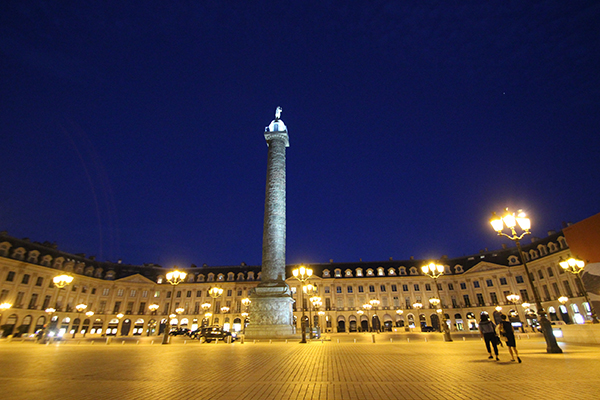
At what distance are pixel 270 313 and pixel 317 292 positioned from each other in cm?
3242

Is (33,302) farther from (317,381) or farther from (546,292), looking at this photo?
(546,292)

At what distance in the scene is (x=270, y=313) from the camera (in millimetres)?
26641

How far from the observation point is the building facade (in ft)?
150

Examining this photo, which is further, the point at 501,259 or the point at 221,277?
the point at 221,277

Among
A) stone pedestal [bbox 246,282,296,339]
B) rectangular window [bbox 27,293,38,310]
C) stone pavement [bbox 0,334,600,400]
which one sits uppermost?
rectangular window [bbox 27,293,38,310]

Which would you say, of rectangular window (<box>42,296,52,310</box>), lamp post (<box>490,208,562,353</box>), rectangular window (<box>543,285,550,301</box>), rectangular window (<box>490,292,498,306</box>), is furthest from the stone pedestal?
rectangular window (<box>490,292,498,306</box>)

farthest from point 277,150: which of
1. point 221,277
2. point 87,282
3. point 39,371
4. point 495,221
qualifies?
point 87,282

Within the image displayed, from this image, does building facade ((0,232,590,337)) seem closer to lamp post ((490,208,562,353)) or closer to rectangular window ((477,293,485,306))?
rectangular window ((477,293,485,306))

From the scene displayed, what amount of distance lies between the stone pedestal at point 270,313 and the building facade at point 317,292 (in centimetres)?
2125

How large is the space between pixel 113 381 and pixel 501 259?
6286 centimetres

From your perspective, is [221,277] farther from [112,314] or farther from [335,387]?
[335,387]

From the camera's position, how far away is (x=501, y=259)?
54250 millimetres

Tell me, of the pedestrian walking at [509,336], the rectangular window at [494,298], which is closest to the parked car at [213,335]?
the pedestrian walking at [509,336]

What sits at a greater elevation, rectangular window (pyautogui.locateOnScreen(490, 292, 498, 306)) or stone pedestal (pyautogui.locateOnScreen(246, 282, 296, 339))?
rectangular window (pyautogui.locateOnScreen(490, 292, 498, 306))
